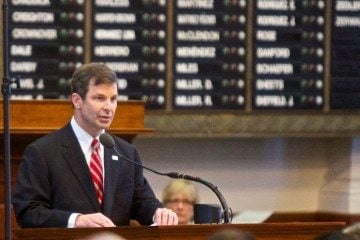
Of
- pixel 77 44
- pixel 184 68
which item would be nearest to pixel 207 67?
pixel 184 68

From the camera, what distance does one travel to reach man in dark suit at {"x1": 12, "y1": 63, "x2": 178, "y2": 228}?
4188 mm

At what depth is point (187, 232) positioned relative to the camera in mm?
3787

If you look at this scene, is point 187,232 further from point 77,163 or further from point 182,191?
point 182,191

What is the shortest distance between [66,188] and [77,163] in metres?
0.13

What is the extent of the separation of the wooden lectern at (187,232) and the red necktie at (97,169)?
0.59m

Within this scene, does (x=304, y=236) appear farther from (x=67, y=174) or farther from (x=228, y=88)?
(x=228, y=88)

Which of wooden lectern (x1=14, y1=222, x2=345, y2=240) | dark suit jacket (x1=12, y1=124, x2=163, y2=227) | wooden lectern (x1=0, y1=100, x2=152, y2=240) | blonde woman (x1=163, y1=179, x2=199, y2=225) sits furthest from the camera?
wooden lectern (x1=0, y1=100, x2=152, y2=240)

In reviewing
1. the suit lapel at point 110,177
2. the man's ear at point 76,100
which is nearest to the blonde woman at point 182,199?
the suit lapel at point 110,177

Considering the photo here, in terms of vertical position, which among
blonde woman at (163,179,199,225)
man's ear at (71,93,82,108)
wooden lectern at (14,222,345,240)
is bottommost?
blonde woman at (163,179,199,225)

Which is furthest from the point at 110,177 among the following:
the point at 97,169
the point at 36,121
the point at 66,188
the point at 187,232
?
the point at 36,121

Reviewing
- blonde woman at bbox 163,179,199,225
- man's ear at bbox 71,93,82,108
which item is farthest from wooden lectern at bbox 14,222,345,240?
blonde woman at bbox 163,179,199,225

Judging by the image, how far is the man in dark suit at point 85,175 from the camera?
4.19 metres

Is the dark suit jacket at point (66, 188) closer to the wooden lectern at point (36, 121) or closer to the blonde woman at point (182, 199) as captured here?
the blonde woman at point (182, 199)

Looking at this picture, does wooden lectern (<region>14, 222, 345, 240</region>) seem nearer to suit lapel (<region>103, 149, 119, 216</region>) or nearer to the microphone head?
the microphone head
